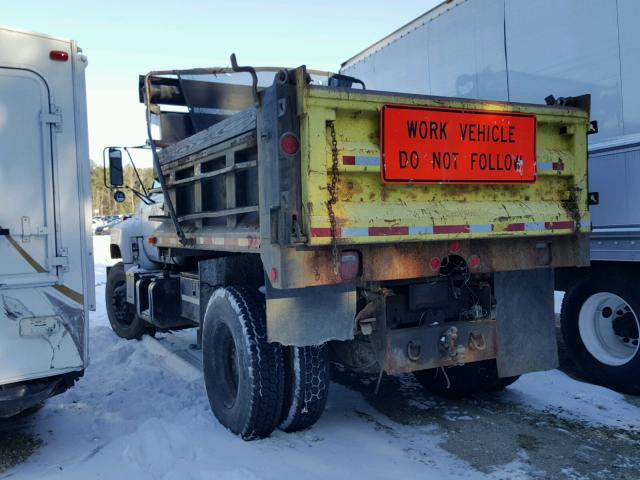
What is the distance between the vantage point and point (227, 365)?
4.45m

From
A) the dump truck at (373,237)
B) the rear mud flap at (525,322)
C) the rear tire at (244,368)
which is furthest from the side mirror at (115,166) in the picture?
the rear mud flap at (525,322)

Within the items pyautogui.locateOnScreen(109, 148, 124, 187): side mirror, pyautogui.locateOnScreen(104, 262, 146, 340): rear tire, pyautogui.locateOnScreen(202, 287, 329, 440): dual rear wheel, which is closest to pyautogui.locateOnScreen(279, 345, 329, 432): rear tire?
pyautogui.locateOnScreen(202, 287, 329, 440): dual rear wheel

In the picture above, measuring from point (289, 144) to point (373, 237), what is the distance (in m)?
0.74

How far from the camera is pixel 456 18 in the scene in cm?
626

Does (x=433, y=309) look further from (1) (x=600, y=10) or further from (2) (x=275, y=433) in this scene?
(1) (x=600, y=10)

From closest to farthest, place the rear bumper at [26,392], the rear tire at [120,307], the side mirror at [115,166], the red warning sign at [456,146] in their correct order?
1. the red warning sign at [456,146]
2. the rear bumper at [26,392]
3. the side mirror at [115,166]
4. the rear tire at [120,307]

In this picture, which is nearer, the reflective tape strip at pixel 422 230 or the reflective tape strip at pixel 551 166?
the reflective tape strip at pixel 422 230

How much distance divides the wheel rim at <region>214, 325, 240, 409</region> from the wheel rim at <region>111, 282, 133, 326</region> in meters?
3.53

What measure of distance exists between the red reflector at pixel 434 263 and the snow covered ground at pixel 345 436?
1262 mm

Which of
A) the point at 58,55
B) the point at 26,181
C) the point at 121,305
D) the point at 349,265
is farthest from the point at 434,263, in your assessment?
the point at 121,305

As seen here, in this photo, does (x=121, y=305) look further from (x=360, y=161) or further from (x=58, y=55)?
(x=360, y=161)

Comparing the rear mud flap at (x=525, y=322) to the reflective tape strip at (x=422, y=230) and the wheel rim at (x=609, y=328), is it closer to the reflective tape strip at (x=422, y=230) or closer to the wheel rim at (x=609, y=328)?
the reflective tape strip at (x=422, y=230)

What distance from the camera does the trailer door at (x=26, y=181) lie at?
12.2ft

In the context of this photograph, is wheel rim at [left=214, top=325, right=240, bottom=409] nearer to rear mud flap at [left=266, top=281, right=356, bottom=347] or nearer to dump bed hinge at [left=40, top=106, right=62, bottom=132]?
rear mud flap at [left=266, top=281, right=356, bottom=347]
